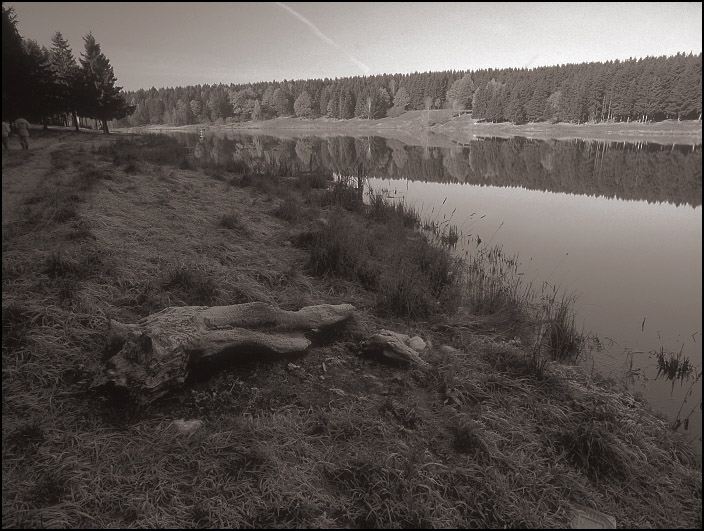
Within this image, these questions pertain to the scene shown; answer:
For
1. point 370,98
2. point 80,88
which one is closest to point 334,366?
point 80,88

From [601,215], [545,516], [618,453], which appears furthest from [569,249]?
[545,516]

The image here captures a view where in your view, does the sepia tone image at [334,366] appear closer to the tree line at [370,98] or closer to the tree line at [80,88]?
the tree line at [80,88]

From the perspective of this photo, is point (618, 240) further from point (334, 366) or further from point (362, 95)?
point (362, 95)

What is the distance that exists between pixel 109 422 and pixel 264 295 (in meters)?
2.91

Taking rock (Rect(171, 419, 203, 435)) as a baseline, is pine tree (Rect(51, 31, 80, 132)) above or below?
above

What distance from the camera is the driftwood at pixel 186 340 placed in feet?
11.4

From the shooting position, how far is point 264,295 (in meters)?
5.97

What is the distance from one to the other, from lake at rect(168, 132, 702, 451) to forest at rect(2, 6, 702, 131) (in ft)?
6.90

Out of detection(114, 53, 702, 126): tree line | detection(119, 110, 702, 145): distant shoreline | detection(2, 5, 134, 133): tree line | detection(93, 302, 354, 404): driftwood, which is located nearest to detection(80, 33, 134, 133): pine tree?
detection(2, 5, 134, 133): tree line

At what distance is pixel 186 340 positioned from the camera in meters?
3.79

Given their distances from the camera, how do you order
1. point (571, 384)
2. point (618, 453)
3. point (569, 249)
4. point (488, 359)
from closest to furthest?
point (618, 453) < point (571, 384) < point (488, 359) < point (569, 249)

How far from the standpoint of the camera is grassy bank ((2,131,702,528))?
9.34ft

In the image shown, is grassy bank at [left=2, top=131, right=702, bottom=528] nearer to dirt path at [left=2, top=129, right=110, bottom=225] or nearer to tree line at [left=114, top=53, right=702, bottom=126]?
dirt path at [left=2, top=129, right=110, bottom=225]

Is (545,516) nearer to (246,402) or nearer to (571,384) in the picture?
(571,384)
